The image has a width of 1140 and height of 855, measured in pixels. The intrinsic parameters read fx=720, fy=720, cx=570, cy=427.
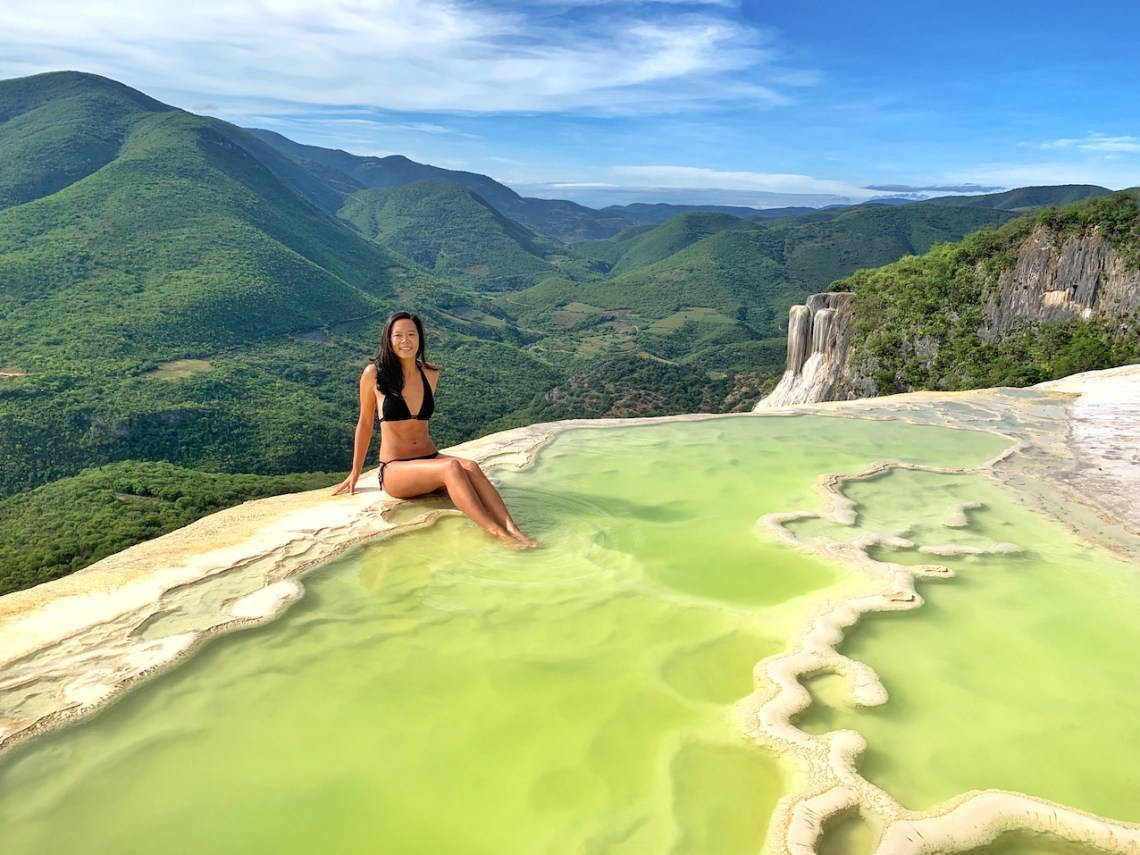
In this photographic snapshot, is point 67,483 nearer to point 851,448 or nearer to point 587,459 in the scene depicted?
point 587,459

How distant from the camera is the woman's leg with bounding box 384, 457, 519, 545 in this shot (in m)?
5.91

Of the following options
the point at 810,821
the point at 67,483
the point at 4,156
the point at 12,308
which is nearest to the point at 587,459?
the point at 810,821

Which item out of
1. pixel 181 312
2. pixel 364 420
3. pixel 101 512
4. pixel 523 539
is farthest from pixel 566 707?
pixel 181 312

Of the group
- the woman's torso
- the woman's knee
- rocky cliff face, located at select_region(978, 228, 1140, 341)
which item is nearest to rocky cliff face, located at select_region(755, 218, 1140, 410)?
rocky cliff face, located at select_region(978, 228, 1140, 341)

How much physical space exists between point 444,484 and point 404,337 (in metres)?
1.34

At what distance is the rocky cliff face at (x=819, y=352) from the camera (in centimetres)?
2398

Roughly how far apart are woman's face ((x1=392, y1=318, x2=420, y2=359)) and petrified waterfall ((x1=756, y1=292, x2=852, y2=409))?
64.9 ft

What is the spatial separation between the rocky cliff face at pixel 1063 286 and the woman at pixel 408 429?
2252 centimetres

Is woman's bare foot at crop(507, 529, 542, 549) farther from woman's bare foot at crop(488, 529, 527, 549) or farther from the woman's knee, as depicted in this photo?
Answer: the woman's knee

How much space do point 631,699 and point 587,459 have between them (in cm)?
462

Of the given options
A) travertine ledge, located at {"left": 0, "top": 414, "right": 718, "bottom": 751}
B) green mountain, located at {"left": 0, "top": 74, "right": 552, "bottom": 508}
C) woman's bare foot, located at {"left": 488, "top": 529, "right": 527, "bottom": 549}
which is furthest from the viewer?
green mountain, located at {"left": 0, "top": 74, "right": 552, "bottom": 508}

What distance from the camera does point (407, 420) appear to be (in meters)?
6.59

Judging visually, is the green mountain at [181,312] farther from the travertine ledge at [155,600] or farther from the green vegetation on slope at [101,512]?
the travertine ledge at [155,600]

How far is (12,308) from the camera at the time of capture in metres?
58.5
